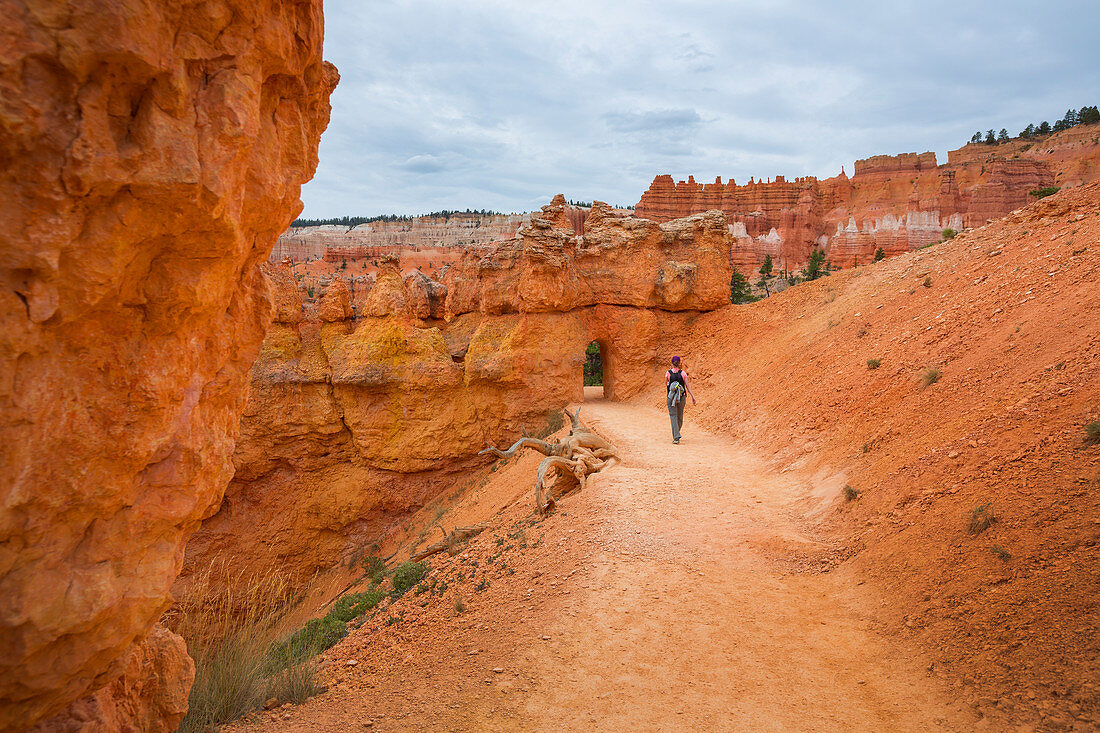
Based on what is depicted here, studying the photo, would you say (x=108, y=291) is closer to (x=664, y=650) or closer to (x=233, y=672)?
(x=233, y=672)

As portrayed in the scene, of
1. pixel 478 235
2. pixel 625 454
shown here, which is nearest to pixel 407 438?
pixel 625 454

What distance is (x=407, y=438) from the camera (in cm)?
1756

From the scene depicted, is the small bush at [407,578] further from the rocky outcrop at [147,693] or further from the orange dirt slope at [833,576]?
the rocky outcrop at [147,693]

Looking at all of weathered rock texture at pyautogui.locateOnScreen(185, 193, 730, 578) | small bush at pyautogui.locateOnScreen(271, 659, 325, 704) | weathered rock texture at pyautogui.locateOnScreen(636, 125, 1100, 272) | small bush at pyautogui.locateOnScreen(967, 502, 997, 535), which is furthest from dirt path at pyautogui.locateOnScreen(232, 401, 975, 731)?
weathered rock texture at pyautogui.locateOnScreen(636, 125, 1100, 272)

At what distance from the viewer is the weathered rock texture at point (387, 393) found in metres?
16.9

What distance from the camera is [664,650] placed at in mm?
4621

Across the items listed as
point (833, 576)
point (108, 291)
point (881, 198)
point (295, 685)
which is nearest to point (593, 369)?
point (833, 576)

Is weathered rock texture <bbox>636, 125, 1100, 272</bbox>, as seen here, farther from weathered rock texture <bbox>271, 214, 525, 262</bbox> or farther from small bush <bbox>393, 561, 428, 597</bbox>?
small bush <bbox>393, 561, 428, 597</bbox>

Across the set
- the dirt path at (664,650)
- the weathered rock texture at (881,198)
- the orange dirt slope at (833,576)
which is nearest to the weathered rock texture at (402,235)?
the weathered rock texture at (881,198)

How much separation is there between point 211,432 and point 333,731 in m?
2.21

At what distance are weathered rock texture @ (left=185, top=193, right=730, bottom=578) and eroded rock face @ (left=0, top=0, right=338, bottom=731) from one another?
1427 centimetres

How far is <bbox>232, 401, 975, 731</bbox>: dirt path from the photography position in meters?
3.86

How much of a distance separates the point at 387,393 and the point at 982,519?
1532cm

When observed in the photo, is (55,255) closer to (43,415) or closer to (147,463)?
(43,415)
